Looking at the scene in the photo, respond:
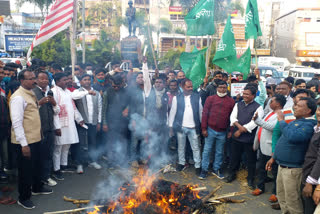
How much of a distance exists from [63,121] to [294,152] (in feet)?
13.0

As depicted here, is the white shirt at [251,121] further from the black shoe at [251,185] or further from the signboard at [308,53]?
the signboard at [308,53]

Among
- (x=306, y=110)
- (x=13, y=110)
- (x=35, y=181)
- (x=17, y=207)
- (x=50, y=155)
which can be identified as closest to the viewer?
(x=306, y=110)

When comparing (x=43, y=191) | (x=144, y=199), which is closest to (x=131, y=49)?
(x=43, y=191)

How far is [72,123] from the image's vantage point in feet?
18.5

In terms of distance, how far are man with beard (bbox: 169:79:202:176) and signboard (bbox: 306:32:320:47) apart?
3488cm

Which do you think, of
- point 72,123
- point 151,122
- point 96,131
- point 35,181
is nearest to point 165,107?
point 151,122

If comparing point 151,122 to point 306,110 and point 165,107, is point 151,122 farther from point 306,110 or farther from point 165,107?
point 306,110

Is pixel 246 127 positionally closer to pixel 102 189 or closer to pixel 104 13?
pixel 102 189

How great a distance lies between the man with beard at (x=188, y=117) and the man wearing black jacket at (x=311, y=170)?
2.69 meters

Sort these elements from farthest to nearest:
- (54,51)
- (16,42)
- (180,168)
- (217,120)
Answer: (16,42), (54,51), (180,168), (217,120)

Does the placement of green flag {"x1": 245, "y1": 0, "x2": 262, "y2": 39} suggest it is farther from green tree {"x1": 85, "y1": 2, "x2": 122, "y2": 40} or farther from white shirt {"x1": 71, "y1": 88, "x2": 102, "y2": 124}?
green tree {"x1": 85, "y1": 2, "x2": 122, "y2": 40}

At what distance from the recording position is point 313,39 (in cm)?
3550

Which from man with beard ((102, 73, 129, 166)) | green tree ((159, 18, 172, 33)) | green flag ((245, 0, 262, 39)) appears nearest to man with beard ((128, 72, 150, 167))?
man with beard ((102, 73, 129, 166))

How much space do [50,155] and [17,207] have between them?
1.11 m
